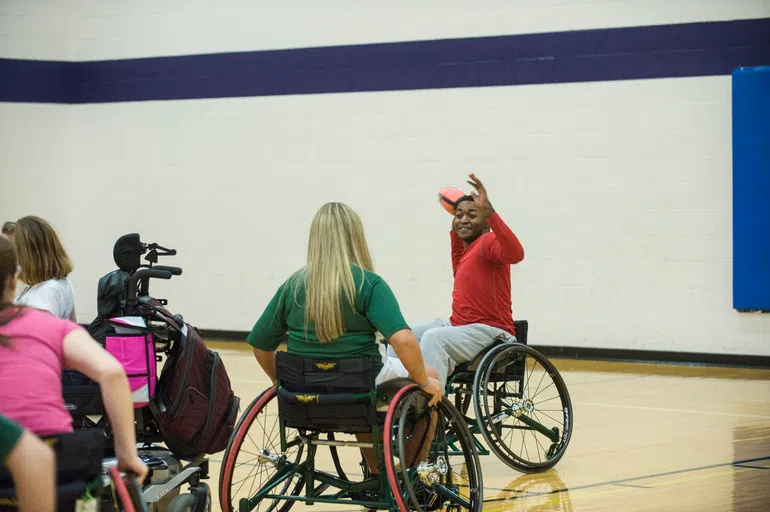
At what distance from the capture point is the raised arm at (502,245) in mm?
4523

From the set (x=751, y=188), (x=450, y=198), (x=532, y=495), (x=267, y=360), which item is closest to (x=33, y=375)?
(x=267, y=360)

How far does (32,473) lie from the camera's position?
6.15ft

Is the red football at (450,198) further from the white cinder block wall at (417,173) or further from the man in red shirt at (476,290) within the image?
the white cinder block wall at (417,173)

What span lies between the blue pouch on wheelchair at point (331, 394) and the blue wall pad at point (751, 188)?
4.85m

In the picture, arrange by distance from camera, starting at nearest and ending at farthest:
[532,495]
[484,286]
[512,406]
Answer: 1. [532,495]
2. [512,406]
3. [484,286]

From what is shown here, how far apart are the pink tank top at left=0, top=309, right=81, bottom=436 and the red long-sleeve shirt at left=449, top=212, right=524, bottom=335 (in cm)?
272

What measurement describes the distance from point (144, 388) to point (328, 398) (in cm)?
54

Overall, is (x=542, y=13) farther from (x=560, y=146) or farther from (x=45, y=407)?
(x=45, y=407)

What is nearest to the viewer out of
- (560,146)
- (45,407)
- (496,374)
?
(45,407)

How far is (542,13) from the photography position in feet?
27.0

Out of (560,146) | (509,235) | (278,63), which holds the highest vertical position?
(278,63)

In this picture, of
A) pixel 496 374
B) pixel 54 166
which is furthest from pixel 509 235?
pixel 54 166

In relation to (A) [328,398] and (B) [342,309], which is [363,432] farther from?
(B) [342,309]

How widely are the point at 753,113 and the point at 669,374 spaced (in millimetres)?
1829
